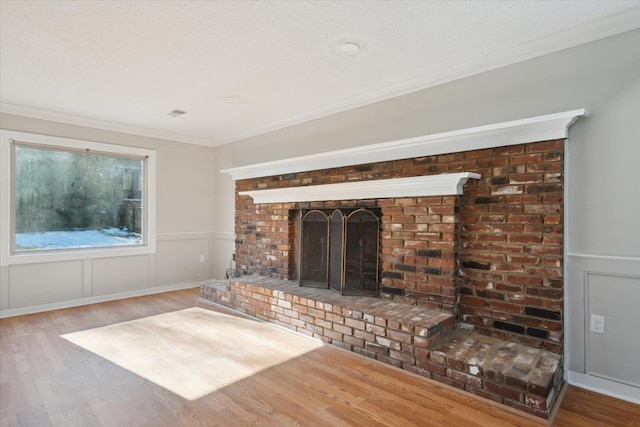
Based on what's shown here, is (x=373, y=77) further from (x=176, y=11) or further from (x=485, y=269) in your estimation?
(x=485, y=269)

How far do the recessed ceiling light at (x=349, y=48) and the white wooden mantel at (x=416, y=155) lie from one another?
2.83 ft

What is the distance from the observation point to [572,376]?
2439 mm

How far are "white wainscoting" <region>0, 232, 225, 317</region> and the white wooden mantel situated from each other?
1827mm

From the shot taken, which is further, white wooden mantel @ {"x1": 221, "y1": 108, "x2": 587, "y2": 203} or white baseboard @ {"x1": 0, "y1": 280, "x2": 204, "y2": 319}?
white baseboard @ {"x1": 0, "y1": 280, "x2": 204, "y2": 319}

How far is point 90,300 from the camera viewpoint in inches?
178

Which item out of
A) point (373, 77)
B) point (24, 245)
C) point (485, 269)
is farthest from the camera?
point (24, 245)

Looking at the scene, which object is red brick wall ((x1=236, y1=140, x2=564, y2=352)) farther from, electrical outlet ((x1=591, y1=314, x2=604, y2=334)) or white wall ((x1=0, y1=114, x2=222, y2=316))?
white wall ((x1=0, y1=114, x2=222, y2=316))

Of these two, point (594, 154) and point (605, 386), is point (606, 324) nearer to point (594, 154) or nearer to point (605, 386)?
point (605, 386)

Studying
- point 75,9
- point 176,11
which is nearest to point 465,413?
point 176,11

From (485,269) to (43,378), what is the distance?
3.27 meters

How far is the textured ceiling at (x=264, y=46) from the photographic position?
2139 mm

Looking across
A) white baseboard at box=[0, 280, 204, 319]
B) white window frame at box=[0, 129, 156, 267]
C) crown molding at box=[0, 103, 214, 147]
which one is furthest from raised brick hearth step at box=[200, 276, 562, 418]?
crown molding at box=[0, 103, 214, 147]

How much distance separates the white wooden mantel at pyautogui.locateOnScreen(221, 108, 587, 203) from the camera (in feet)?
8.01

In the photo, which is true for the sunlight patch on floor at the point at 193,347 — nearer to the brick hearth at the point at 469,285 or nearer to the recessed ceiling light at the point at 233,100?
the brick hearth at the point at 469,285
